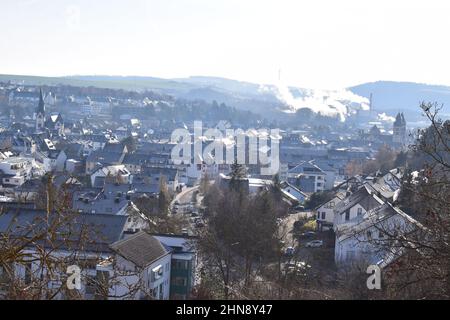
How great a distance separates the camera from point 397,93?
52.6m

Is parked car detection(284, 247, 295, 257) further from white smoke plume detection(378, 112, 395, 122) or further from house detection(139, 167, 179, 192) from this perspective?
white smoke plume detection(378, 112, 395, 122)

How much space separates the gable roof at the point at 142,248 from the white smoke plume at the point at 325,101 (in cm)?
3747

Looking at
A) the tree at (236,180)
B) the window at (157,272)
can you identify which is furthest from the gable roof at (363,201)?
the window at (157,272)

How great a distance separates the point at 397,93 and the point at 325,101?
731cm

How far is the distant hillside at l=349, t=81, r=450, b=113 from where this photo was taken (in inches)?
1866

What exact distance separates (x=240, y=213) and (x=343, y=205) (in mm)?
1765

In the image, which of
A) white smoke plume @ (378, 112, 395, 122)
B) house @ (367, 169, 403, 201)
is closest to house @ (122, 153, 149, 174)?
house @ (367, 169, 403, 201)

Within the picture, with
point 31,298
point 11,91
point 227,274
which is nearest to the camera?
point 31,298

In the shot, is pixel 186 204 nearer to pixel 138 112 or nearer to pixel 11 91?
pixel 138 112

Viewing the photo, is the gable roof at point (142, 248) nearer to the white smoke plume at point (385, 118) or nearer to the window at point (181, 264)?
the window at point (181, 264)

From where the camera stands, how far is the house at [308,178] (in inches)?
581

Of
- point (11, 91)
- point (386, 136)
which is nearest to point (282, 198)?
point (386, 136)

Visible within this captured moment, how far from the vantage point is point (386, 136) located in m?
31.1

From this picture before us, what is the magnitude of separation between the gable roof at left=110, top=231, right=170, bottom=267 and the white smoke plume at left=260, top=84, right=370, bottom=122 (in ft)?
Answer: 123
